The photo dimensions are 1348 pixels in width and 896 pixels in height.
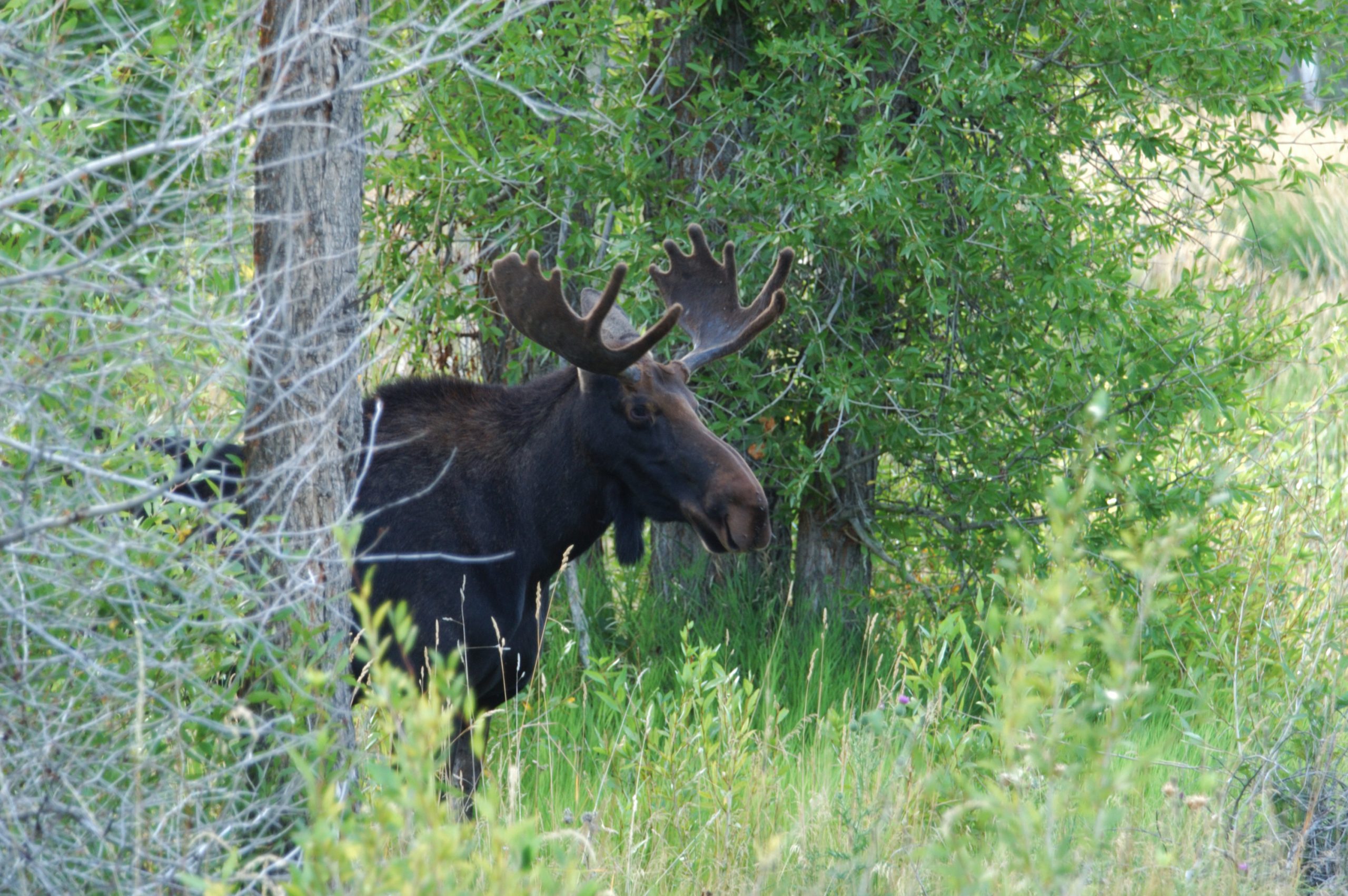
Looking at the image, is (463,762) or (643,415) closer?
(643,415)

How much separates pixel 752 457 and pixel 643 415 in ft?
4.92

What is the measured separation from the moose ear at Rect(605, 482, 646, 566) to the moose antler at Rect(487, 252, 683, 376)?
533 millimetres

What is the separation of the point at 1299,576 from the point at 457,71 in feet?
16.5

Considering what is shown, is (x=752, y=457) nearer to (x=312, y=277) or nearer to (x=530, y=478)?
(x=530, y=478)

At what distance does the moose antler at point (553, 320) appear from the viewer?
16.3ft

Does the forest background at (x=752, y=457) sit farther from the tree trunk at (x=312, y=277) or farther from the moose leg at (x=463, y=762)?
the moose leg at (x=463, y=762)

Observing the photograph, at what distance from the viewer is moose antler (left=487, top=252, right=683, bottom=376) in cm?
498

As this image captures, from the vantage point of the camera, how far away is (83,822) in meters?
2.54

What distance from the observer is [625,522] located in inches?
211

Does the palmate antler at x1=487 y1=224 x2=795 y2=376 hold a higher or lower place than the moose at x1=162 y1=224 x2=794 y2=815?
higher

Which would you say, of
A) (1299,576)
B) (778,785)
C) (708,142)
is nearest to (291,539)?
(778,785)

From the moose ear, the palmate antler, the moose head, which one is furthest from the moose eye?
the moose ear

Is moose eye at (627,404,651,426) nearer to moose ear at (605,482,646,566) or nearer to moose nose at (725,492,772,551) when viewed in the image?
moose ear at (605,482,646,566)

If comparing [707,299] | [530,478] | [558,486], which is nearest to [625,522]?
[558,486]
